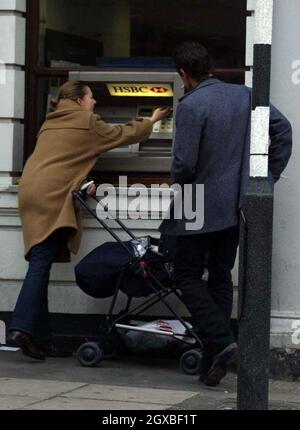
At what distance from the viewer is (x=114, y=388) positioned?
759cm

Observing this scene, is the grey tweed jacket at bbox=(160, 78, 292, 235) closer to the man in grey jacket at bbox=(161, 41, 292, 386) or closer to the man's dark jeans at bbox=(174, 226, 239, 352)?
the man in grey jacket at bbox=(161, 41, 292, 386)

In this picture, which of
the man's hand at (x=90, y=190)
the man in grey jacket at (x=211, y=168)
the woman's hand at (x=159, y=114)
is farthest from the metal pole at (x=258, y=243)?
the woman's hand at (x=159, y=114)

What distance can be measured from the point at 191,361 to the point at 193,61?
2.06 m

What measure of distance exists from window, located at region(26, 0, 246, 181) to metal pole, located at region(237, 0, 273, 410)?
260cm

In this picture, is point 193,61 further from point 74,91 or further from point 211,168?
point 74,91

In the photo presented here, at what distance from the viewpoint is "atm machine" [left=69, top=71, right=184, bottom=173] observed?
8961mm

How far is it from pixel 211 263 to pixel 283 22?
1.74 meters

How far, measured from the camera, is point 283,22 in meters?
8.06

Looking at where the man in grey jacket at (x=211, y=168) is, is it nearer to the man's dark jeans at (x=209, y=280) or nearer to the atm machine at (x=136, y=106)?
the man's dark jeans at (x=209, y=280)

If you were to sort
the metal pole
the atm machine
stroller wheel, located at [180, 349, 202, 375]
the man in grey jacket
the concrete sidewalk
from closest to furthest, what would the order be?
1. the metal pole
2. the concrete sidewalk
3. the man in grey jacket
4. stroller wheel, located at [180, 349, 202, 375]
5. the atm machine

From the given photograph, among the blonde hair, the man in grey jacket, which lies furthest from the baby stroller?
the blonde hair

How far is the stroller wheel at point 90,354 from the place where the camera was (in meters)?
8.20
